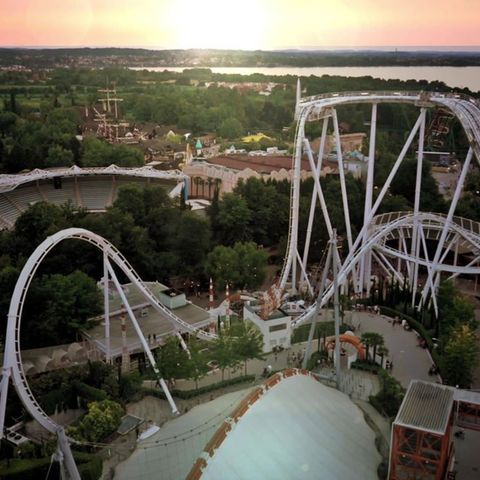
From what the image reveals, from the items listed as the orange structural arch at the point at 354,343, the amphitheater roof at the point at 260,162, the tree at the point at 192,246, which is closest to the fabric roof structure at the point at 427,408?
the orange structural arch at the point at 354,343

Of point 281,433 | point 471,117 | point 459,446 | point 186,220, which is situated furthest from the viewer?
point 186,220

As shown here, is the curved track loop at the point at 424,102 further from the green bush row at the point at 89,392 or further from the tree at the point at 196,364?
the green bush row at the point at 89,392

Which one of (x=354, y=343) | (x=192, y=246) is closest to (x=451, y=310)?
(x=354, y=343)

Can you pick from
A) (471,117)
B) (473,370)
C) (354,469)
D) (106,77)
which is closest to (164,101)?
(106,77)

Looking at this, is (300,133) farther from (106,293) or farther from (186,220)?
(106,293)

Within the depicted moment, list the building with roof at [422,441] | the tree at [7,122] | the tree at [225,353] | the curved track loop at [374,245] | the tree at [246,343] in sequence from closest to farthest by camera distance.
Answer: the building with roof at [422,441], the tree at [225,353], the tree at [246,343], the curved track loop at [374,245], the tree at [7,122]

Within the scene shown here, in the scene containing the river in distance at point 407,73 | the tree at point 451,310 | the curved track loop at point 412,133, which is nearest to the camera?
the tree at point 451,310

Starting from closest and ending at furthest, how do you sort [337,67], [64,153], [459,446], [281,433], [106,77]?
[281,433] → [459,446] → [64,153] → [337,67] → [106,77]

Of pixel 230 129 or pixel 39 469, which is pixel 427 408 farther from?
pixel 230 129
